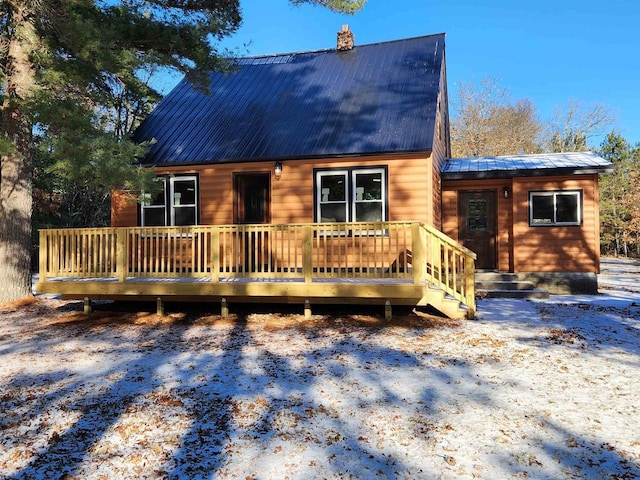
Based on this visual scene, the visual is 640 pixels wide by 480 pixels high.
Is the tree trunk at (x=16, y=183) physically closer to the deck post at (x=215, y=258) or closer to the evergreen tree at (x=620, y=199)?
the deck post at (x=215, y=258)

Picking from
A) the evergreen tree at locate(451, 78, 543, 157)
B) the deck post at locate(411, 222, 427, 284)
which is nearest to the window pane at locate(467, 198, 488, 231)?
the deck post at locate(411, 222, 427, 284)

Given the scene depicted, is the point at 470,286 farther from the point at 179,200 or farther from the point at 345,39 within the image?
the point at 345,39

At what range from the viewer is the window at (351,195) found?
916 centimetres

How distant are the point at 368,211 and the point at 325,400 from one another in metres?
5.61

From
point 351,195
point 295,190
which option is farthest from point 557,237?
point 295,190

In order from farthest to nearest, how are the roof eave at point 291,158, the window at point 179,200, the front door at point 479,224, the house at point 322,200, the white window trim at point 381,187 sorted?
the front door at point 479,224, the window at point 179,200, the white window trim at point 381,187, the roof eave at point 291,158, the house at point 322,200

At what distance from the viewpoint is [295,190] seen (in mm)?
9523

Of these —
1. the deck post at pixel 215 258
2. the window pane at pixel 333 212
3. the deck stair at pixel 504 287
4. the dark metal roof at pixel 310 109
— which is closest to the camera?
the deck post at pixel 215 258

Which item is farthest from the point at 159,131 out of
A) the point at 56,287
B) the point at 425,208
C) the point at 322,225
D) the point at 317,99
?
the point at 425,208

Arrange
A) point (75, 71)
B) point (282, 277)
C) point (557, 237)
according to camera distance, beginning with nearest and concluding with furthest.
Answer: point (282, 277), point (75, 71), point (557, 237)

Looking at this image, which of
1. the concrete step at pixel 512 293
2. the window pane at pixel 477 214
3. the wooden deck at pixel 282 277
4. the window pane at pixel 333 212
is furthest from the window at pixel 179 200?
the window pane at pixel 477 214

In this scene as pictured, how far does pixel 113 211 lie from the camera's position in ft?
34.4

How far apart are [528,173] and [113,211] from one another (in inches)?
404

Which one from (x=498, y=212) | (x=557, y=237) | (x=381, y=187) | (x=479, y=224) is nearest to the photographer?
(x=381, y=187)
